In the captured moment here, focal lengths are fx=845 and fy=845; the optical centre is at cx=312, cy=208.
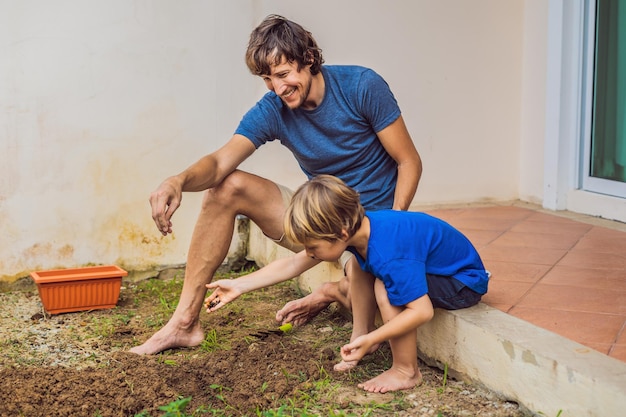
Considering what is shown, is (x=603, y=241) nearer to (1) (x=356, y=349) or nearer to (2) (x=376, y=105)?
(2) (x=376, y=105)

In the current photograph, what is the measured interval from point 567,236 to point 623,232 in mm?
316

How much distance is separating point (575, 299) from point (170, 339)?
1716 millimetres

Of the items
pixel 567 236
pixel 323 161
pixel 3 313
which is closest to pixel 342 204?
pixel 323 161

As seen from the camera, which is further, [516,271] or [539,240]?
[539,240]

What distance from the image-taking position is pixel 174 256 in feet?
17.0

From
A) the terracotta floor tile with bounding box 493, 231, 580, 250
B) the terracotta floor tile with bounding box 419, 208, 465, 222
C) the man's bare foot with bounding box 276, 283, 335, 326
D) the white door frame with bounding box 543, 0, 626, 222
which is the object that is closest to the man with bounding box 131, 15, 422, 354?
the man's bare foot with bounding box 276, 283, 335, 326

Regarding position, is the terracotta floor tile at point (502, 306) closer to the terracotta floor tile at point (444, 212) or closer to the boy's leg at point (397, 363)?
the boy's leg at point (397, 363)

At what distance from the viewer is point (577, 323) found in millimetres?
3107

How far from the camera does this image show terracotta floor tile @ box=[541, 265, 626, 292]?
3627 mm

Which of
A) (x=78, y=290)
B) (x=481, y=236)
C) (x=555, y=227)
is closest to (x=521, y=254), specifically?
(x=481, y=236)

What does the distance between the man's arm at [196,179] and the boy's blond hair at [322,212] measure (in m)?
0.56

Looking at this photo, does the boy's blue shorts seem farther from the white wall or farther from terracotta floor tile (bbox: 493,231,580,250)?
the white wall

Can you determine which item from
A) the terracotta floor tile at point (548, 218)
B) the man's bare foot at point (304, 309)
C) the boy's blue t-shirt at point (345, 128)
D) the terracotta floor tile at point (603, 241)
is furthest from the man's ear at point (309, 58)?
the terracotta floor tile at point (548, 218)

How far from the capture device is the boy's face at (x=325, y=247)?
2.92 metres
